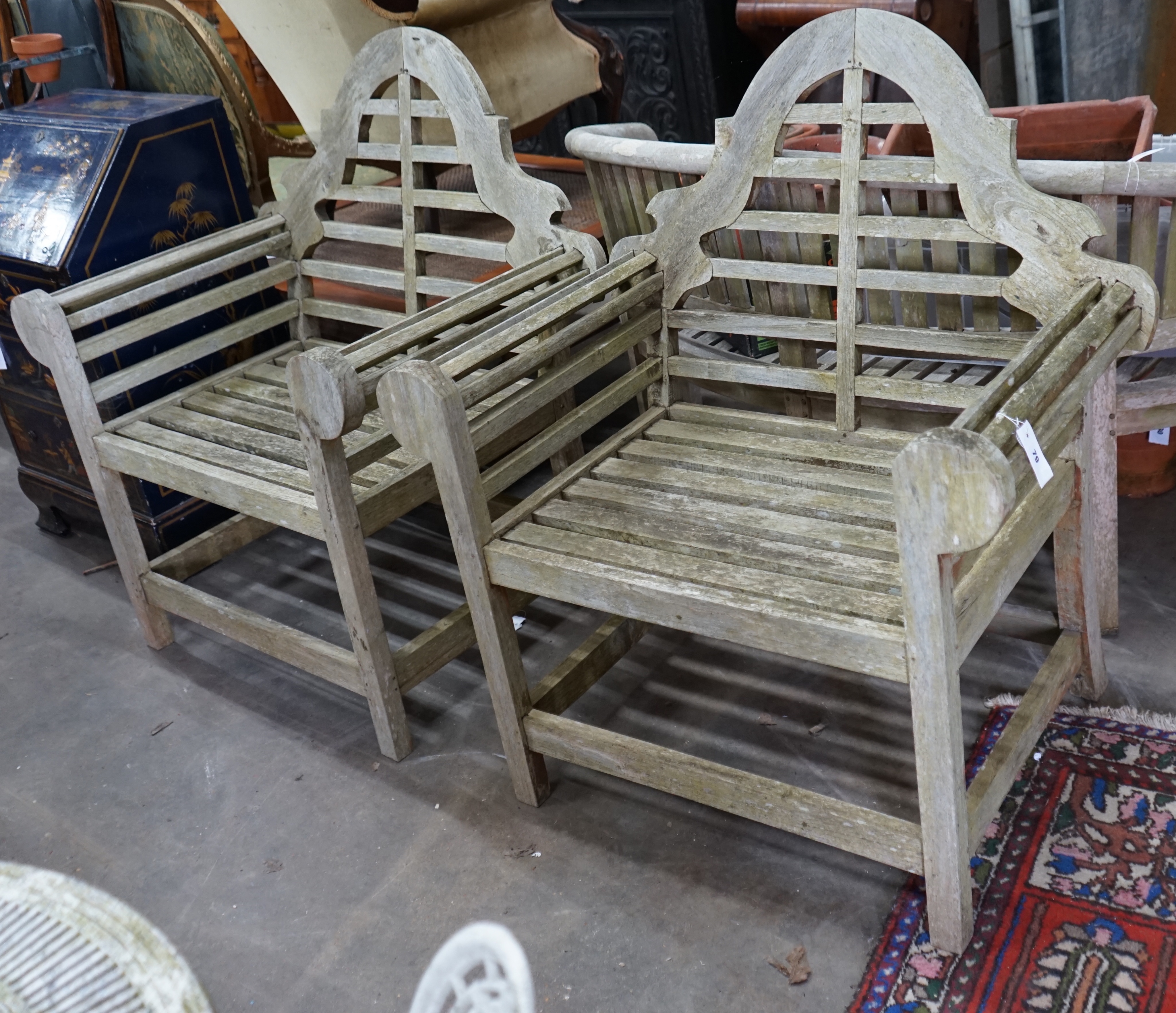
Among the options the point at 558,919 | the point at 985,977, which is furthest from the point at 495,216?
the point at 985,977

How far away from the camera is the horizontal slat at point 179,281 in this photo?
2355 mm

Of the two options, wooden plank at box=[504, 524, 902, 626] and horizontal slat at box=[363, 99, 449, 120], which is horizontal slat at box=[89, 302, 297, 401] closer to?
horizontal slat at box=[363, 99, 449, 120]

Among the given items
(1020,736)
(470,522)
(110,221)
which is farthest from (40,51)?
(1020,736)

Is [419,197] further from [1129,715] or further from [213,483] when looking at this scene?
[1129,715]

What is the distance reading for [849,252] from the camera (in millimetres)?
1989

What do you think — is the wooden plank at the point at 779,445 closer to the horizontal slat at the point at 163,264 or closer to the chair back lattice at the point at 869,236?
the chair back lattice at the point at 869,236

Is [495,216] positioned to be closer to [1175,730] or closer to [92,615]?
[92,615]

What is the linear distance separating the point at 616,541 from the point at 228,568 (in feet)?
5.22

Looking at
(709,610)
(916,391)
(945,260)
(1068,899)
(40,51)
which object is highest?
(40,51)

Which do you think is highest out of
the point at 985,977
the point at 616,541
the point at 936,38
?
the point at 936,38

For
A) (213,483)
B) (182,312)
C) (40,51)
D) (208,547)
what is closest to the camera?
(213,483)

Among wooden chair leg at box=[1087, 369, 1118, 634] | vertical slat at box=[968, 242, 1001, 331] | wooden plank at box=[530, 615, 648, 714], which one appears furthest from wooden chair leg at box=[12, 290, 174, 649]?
wooden chair leg at box=[1087, 369, 1118, 634]

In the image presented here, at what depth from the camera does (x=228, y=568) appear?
306 cm

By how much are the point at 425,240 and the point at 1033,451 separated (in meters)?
1.53
